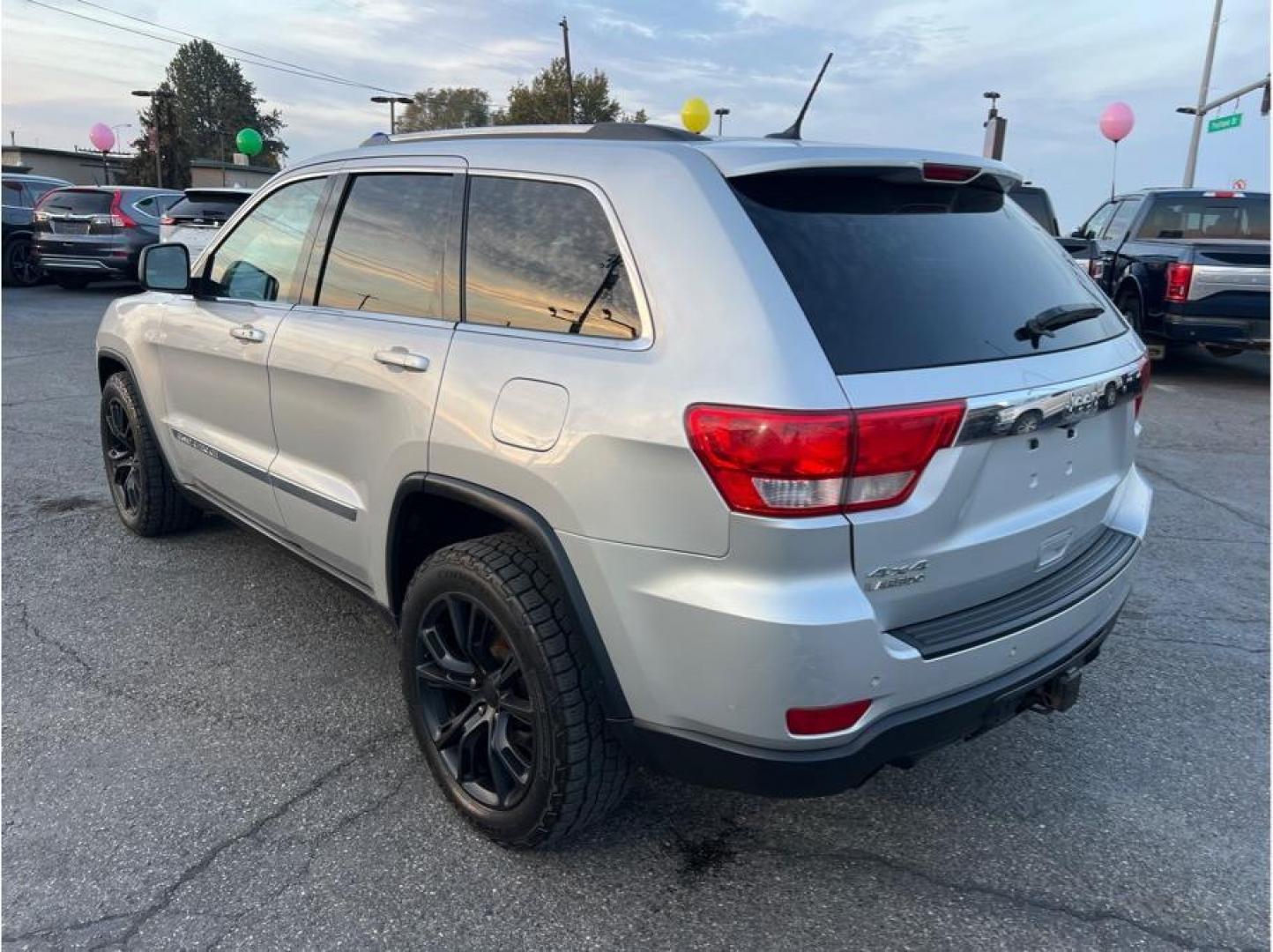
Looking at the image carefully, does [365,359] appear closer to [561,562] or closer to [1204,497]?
[561,562]

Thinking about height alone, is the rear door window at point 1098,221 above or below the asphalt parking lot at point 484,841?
above

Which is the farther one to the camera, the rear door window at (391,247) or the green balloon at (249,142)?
the green balloon at (249,142)

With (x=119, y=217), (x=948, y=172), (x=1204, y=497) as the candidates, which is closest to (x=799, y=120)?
(x=948, y=172)

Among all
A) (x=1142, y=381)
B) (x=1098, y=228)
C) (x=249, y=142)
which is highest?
(x=249, y=142)

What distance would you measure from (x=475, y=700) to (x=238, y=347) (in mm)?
1746

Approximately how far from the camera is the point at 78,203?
1530cm

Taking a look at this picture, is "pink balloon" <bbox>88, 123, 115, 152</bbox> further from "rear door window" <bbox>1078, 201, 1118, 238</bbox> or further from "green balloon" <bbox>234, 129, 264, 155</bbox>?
"rear door window" <bbox>1078, 201, 1118, 238</bbox>

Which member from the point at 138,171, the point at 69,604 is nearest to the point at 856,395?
the point at 69,604

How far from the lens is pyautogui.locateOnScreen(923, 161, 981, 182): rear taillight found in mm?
2469

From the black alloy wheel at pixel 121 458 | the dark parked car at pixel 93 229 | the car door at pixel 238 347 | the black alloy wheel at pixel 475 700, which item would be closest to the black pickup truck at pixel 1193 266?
the car door at pixel 238 347

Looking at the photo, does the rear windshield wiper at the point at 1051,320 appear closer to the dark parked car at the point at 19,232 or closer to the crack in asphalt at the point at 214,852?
the crack in asphalt at the point at 214,852

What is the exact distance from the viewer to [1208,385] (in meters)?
10.4

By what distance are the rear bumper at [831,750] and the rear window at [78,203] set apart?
16.0 meters

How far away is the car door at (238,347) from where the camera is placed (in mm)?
3494
